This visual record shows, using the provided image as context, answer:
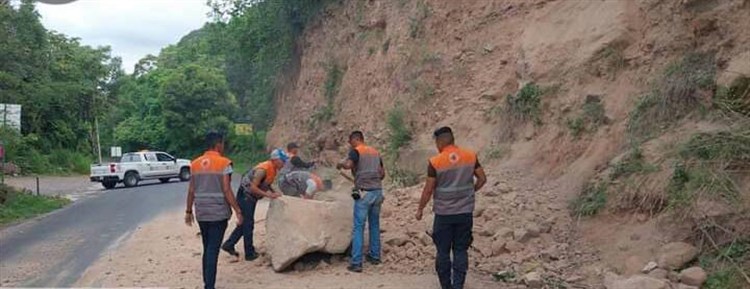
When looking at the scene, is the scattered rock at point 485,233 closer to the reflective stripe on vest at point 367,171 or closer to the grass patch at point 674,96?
the reflective stripe on vest at point 367,171

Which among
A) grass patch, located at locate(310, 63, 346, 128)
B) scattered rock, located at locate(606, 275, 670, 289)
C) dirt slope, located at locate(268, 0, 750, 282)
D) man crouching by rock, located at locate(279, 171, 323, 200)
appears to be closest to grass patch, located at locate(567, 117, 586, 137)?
dirt slope, located at locate(268, 0, 750, 282)

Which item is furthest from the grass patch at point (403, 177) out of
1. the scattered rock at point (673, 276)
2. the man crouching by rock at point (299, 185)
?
the scattered rock at point (673, 276)

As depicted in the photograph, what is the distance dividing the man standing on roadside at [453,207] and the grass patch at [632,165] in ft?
7.83

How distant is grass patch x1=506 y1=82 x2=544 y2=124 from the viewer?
11.4 m

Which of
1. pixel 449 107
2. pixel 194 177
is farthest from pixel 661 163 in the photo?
pixel 449 107

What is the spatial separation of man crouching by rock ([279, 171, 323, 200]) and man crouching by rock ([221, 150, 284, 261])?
504 millimetres

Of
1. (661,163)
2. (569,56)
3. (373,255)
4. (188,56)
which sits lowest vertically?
(373,255)

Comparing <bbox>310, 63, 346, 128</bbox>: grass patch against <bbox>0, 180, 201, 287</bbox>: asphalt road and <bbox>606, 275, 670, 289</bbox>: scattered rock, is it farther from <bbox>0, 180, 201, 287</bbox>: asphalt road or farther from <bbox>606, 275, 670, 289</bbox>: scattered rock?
<bbox>606, 275, 670, 289</bbox>: scattered rock

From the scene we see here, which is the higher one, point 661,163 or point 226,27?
point 226,27

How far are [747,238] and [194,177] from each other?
5.51 meters

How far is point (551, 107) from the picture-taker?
1117cm

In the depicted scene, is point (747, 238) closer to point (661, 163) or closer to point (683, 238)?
point (683, 238)

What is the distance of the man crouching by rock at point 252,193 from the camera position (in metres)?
8.68

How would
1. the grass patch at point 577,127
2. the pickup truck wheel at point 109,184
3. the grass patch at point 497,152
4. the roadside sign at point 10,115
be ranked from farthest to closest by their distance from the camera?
1. the pickup truck wheel at point 109,184
2. the roadside sign at point 10,115
3. the grass patch at point 497,152
4. the grass patch at point 577,127
